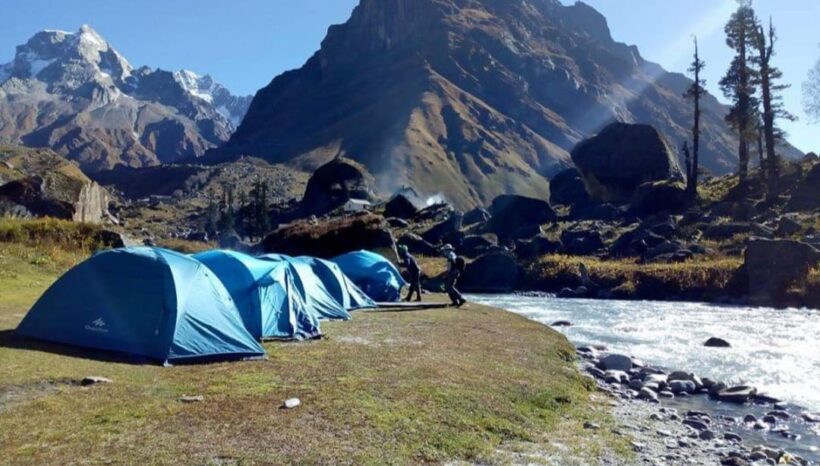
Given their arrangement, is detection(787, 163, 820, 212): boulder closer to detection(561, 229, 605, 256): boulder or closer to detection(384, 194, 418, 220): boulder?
detection(561, 229, 605, 256): boulder

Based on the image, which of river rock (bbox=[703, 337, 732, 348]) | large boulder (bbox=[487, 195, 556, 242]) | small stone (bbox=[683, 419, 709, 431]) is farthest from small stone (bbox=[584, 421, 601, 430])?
large boulder (bbox=[487, 195, 556, 242])

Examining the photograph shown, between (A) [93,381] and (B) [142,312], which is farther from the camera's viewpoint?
(B) [142,312]

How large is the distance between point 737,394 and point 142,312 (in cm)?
1365

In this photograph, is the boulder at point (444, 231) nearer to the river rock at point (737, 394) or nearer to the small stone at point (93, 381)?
the river rock at point (737, 394)

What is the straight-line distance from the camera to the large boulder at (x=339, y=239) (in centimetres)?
5272

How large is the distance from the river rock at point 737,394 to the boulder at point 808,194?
4157 centimetres

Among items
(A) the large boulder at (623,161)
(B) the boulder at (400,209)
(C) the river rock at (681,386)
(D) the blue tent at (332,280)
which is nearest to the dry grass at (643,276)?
(D) the blue tent at (332,280)

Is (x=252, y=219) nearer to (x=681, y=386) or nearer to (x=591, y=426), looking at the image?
(x=681, y=386)

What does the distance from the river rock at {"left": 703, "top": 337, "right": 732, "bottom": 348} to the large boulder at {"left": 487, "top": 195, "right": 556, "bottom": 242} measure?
45.0 m

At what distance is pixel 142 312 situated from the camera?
1373 cm

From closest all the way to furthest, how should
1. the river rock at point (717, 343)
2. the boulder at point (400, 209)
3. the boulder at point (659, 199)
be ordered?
1. the river rock at point (717, 343)
2. the boulder at point (659, 199)
3. the boulder at point (400, 209)

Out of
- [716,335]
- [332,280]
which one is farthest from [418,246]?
[716,335]

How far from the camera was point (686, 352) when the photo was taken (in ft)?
69.1

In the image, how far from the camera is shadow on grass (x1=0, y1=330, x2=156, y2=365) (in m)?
13.1
